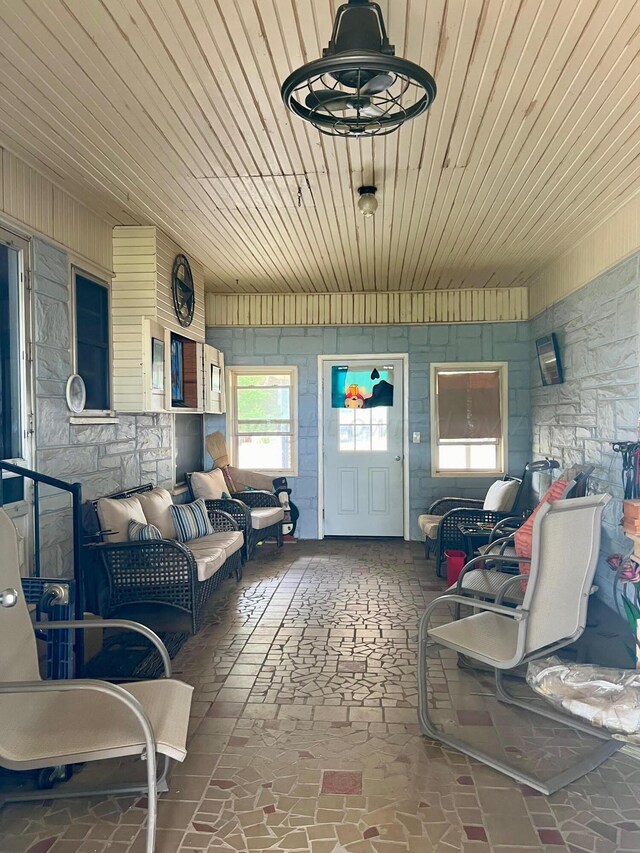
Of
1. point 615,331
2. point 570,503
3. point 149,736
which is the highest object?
point 615,331

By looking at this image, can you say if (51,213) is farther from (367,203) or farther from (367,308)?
(367,308)

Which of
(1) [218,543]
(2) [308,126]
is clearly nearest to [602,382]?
(2) [308,126]

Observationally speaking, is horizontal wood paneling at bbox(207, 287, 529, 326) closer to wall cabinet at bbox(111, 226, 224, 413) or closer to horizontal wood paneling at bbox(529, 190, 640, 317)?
horizontal wood paneling at bbox(529, 190, 640, 317)

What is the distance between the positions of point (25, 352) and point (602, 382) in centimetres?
371

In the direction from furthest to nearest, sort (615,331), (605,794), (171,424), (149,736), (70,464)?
(171,424), (615,331), (70,464), (605,794), (149,736)

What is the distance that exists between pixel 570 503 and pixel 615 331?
2.17 metres

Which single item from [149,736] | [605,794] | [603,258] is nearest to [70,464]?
[149,736]

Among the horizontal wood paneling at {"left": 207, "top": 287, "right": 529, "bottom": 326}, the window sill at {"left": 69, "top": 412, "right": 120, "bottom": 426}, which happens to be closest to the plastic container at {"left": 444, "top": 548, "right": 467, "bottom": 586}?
the window sill at {"left": 69, "top": 412, "right": 120, "bottom": 426}

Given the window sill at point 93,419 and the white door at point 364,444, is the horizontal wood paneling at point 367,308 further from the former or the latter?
the window sill at point 93,419

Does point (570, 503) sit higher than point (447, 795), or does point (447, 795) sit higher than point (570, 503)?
point (570, 503)

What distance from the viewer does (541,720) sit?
2.79 meters

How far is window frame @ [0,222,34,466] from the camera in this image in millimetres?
3266

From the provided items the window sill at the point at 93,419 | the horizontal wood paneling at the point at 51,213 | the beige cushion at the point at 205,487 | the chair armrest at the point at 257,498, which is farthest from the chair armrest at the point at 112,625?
the chair armrest at the point at 257,498

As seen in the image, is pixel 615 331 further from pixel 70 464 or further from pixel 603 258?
pixel 70 464
